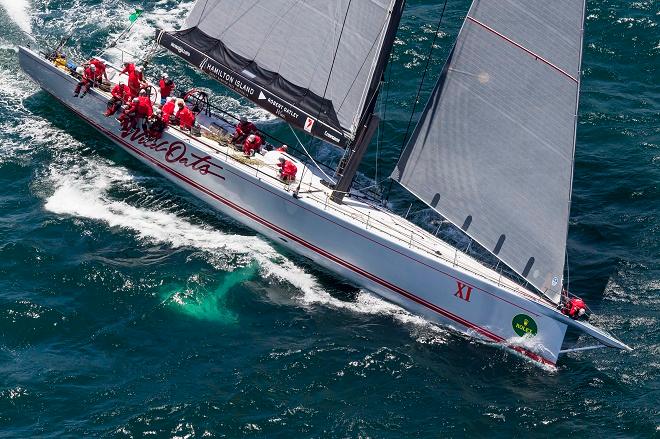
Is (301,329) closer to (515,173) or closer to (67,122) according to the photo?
(515,173)

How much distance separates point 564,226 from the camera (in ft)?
78.5

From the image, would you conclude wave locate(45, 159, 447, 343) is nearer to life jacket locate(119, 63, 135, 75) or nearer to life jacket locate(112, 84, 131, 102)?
life jacket locate(112, 84, 131, 102)

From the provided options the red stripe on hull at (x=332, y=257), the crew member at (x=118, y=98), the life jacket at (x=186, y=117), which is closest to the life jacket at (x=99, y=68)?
A: the crew member at (x=118, y=98)

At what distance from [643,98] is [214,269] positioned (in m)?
17.4

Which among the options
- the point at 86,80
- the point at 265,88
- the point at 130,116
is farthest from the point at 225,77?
the point at 86,80

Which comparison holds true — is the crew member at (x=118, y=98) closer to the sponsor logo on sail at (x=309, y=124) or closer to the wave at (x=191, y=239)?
the wave at (x=191, y=239)

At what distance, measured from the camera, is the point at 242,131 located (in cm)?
2931

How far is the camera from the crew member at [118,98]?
30.0 meters

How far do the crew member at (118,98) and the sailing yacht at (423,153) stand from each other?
0.78 metres

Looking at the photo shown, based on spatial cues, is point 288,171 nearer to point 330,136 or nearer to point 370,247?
point 330,136

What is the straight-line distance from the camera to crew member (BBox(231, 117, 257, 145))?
2916cm

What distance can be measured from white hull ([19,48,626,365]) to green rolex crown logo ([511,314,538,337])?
0.04m

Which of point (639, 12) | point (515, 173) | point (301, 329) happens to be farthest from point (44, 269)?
point (639, 12)

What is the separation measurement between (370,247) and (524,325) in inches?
191
